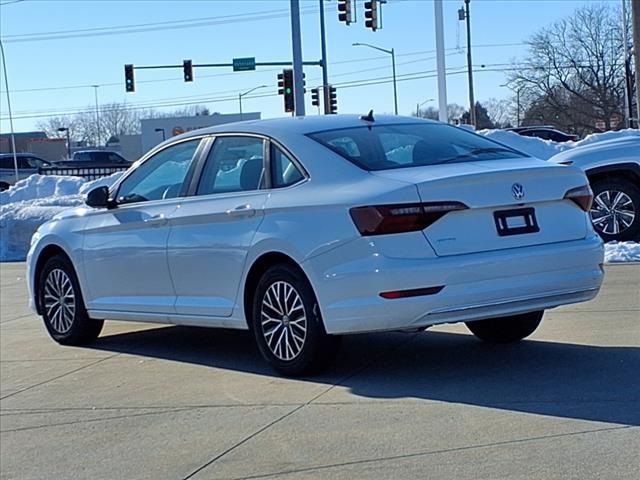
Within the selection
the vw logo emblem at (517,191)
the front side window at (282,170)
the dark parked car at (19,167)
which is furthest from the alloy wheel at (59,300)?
the dark parked car at (19,167)

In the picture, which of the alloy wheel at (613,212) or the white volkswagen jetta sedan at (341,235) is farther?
the alloy wheel at (613,212)

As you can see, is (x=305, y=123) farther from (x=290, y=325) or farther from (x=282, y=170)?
(x=290, y=325)

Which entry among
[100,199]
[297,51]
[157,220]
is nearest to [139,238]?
[157,220]

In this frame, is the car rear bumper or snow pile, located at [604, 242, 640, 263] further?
snow pile, located at [604, 242, 640, 263]

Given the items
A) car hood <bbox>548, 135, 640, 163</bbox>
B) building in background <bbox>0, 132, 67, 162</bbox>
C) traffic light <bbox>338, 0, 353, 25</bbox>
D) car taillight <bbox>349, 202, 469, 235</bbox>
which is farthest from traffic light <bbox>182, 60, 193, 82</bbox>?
building in background <bbox>0, 132, 67, 162</bbox>

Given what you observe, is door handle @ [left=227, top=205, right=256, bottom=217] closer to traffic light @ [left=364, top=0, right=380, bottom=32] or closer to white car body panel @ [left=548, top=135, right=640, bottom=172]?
white car body panel @ [left=548, top=135, right=640, bottom=172]

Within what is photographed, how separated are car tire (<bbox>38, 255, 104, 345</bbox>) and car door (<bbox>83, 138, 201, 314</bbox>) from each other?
25 cm

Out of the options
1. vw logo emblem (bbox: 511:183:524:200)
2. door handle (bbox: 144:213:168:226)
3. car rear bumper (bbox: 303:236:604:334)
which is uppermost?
vw logo emblem (bbox: 511:183:524:200)

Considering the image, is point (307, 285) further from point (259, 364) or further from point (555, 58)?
point (555, 58)

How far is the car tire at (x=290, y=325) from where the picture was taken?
6613mm

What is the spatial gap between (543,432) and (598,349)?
198 centimetres

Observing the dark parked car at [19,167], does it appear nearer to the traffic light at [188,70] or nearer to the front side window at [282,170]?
the traffic light at [188,70]

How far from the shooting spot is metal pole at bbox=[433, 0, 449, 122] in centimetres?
2659

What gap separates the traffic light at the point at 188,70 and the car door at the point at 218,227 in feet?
116
